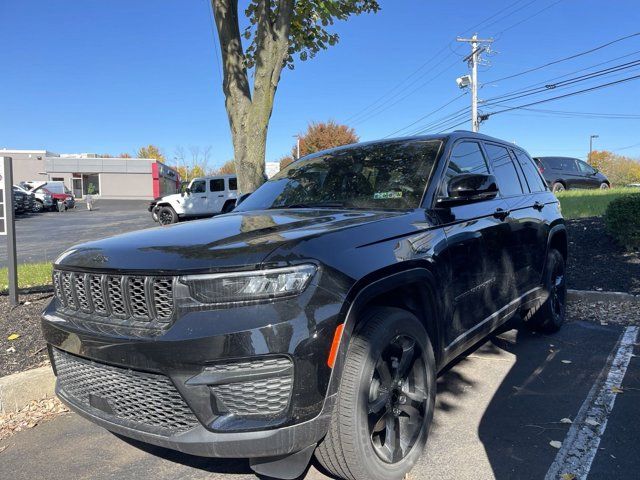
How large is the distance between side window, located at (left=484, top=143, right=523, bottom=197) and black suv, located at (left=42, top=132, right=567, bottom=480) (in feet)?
3.16

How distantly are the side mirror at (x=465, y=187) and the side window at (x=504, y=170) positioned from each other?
908 mm

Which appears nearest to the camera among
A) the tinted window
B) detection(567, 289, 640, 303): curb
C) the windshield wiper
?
the windshield wiper

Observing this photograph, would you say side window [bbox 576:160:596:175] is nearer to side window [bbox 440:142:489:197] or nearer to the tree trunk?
the tree trunk

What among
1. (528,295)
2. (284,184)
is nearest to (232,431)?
(284,184)

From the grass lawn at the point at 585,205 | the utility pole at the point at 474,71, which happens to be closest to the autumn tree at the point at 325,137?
the utility pole at the point at 474,71

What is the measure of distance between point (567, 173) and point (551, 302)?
54.0 ft

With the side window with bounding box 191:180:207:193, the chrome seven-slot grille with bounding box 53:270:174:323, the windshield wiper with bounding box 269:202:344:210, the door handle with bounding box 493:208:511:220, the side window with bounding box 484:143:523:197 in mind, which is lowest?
the chrome seven-slot grille with bounding box 53:270:174:323

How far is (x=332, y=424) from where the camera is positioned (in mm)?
2107

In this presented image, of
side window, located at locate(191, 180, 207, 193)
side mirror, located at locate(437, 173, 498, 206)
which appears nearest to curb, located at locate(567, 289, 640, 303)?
side mirror, located at locate(437, 173, 498, 206)

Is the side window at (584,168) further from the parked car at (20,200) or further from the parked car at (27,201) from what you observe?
the parked car at (20,200)

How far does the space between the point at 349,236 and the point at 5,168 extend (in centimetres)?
440

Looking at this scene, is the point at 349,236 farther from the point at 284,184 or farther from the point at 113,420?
the point at 284,184

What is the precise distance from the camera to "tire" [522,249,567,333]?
4.63 meters

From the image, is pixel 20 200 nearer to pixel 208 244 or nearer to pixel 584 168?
pixel 584 168
